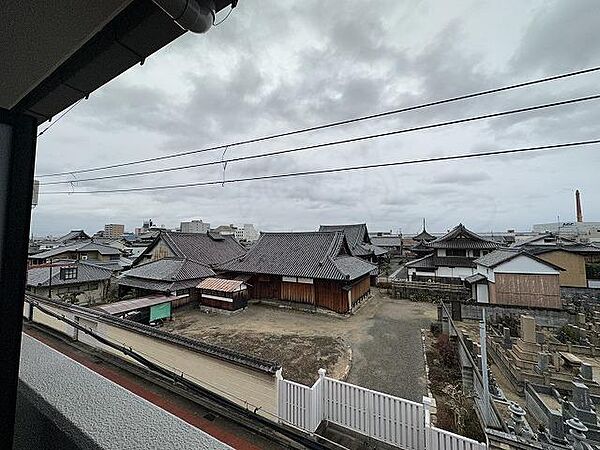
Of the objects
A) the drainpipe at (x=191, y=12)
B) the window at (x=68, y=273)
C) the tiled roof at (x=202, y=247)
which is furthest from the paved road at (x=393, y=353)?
the window at (x=68, y=273)

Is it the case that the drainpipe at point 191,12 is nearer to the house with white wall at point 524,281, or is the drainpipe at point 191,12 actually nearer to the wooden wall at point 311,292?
the wooden wall at point 311,292

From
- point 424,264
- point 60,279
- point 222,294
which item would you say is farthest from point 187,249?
point 424,264

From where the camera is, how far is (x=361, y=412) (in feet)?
17.2

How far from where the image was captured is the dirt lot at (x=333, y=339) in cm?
766

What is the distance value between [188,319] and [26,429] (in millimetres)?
12902

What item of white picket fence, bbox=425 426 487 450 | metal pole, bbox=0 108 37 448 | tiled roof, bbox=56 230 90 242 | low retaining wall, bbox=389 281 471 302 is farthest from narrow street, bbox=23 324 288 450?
tiled roof, bbox=56 230 90 242

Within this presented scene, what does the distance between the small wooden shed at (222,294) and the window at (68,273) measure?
6629 mm

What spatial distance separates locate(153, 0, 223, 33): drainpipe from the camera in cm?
87

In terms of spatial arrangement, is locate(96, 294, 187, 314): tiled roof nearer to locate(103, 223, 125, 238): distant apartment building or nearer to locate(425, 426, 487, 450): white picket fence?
locate(425, 426, 487, 450): white picket fence

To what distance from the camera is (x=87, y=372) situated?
121 centimetres

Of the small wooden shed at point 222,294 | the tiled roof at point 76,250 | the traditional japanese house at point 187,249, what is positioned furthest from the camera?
the tiled roof at point 76,250

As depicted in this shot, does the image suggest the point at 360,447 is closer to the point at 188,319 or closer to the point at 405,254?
the point at 188,319

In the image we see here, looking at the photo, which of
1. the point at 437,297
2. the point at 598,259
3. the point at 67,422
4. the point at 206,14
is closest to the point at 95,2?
the point at 206,14

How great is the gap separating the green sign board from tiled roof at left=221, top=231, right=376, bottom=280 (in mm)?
4646
